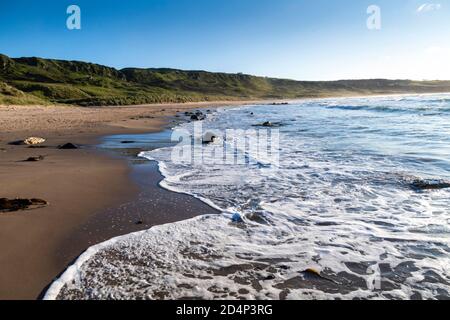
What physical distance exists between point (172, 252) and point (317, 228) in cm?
187

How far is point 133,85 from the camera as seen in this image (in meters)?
89.4

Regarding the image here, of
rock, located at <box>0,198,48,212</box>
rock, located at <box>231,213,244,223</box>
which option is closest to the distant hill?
rock, located at <box>0,198,48,212</box>

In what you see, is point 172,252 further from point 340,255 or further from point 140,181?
point 140,181

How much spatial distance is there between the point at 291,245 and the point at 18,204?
3.70m

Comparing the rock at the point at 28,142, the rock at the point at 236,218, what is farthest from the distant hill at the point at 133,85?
the rock at the point at 236,218

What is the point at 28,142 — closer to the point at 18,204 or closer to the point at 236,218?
the point at 18,204

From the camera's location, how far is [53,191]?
5.79 meters

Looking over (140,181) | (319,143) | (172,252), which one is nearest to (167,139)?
(319,143)
